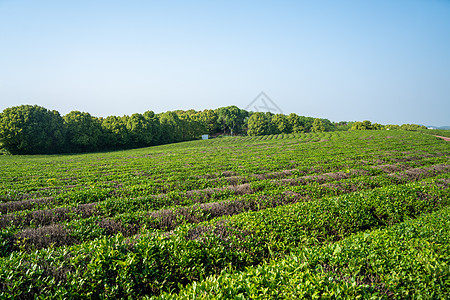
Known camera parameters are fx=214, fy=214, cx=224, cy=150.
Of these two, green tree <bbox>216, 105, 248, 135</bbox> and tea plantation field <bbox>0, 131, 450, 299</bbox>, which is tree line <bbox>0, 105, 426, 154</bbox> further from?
tea plantation field <bbox>0, 131, 450, 299</bbox>

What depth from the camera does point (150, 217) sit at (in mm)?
7332

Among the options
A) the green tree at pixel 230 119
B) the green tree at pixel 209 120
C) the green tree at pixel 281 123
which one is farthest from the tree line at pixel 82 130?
the green tree at pixel 281 123

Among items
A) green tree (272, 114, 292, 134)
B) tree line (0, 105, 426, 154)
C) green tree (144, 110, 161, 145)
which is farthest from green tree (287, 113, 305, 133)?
green tree (144, 110, 161, 145)

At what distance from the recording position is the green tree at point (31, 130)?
152 feet

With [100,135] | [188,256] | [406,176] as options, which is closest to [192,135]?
[100,135]

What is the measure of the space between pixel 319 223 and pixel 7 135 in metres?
63.2

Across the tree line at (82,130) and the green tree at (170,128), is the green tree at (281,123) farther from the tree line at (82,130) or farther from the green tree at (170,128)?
the green tree at (170,128)

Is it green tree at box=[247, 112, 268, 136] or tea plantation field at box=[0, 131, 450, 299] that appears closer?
tea plantation field at box=[0, 131, 450, 299]

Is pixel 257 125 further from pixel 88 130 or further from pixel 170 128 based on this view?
pixel 88 130

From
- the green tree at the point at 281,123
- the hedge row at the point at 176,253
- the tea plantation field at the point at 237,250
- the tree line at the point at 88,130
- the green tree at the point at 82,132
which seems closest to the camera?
the tea plantation field at the point at 237,250

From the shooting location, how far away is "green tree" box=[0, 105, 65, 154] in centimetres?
4622

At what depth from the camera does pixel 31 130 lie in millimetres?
47781

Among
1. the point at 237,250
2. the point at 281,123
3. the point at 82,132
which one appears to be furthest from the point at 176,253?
the point at 281,123

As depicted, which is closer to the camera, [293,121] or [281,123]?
[281,123]
